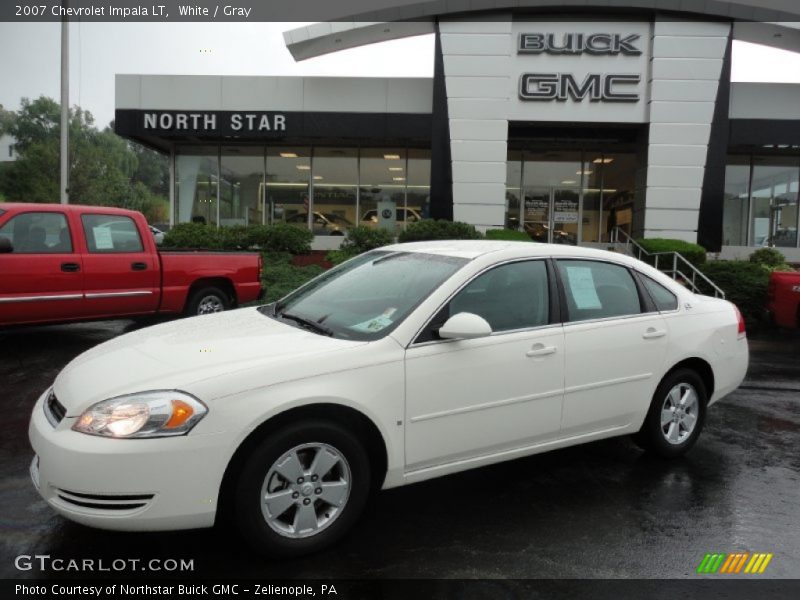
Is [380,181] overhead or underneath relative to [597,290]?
overhead

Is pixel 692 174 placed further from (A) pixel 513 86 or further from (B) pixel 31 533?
(B) pixel 31 533

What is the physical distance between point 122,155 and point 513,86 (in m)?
81.4

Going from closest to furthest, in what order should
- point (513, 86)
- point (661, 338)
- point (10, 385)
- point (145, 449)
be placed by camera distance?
point (145, 449)
point (661, 338)
point (10, 385)
point (513, 86)

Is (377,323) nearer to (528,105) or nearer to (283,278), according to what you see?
(283,278)

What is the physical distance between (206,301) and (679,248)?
1174 centimetres

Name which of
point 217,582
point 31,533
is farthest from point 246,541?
point 31,533

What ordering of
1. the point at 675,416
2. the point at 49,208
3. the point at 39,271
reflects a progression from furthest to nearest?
the point at 49,208 → the point at 39,271 → the point at 675,416

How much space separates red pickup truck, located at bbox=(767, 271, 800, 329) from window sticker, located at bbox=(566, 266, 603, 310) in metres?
6.87

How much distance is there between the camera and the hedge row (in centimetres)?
1517

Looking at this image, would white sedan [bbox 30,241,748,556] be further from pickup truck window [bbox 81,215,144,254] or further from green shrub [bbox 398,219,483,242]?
green shrub [bbox 398,219,483,242]

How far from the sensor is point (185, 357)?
337 cm

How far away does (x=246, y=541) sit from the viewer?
122 inches

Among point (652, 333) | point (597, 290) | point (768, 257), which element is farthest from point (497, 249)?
point (768, 257)

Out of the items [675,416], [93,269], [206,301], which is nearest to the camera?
[675,416]
